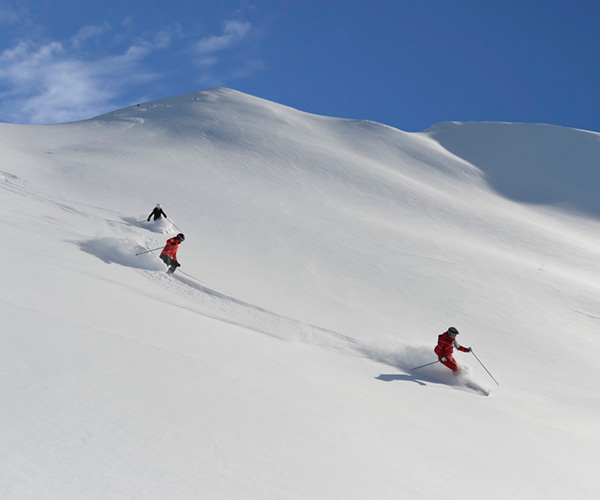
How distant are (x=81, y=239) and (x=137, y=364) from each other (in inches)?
271

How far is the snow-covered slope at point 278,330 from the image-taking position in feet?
10.2

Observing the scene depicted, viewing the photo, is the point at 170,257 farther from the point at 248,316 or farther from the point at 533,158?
the point at 533,158

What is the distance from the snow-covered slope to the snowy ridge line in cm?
6

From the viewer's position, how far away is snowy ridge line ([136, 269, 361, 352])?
310 inches

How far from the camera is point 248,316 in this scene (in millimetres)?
8445

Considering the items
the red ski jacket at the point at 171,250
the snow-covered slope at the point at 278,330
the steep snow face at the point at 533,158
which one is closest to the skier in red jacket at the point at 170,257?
the red ski jacket at the point at 171,250

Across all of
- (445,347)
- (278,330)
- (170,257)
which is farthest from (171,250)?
(445,347)

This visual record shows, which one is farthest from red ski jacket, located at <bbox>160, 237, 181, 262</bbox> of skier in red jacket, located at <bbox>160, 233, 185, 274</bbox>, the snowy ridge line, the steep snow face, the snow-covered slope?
the steep snow face

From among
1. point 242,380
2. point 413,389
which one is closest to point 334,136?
point 413,389

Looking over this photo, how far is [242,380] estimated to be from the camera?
4539 mm

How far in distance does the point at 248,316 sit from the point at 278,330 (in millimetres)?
735

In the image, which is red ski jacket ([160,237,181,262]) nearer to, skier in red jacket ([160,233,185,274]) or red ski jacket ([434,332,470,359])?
skier in red jacket ([160,233,185,274])

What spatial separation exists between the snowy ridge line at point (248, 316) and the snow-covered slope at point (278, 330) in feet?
0.18

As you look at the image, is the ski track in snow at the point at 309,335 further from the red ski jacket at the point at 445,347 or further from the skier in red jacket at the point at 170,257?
the skier in red jacket at the point at 170,257
